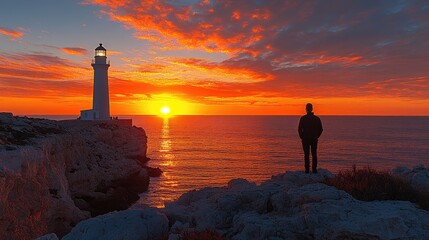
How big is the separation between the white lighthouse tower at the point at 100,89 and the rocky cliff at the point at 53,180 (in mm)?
19220

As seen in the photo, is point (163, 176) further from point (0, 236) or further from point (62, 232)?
point (0, 236)

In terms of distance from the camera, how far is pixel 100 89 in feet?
174

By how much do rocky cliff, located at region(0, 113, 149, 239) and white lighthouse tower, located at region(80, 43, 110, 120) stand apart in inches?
757

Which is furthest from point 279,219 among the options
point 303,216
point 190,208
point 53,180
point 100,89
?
point 100,89

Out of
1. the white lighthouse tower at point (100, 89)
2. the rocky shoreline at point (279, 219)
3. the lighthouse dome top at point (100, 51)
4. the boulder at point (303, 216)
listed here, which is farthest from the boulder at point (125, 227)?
the lighthouse dome top at point (100, 51)

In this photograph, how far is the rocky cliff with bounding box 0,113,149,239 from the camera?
15016 mm

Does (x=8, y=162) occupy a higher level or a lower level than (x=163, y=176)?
higher

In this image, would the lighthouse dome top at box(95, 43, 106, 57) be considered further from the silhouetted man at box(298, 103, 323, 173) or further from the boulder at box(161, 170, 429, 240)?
the boulder at box(161, 170, 429, 240)

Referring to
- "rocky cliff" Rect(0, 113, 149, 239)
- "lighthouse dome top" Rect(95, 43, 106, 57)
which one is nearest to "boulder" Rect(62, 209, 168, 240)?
"rocky cliff" Rect(0, 113, 149, 239)

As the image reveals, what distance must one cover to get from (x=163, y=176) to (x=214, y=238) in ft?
130

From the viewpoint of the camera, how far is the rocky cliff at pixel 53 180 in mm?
15016

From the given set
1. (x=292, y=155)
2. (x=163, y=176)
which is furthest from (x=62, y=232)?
(x=292, y=155)

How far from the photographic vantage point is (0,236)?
13.7 meters

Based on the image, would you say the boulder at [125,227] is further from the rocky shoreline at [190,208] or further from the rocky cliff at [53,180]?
the rocky cliff at [53,180]
